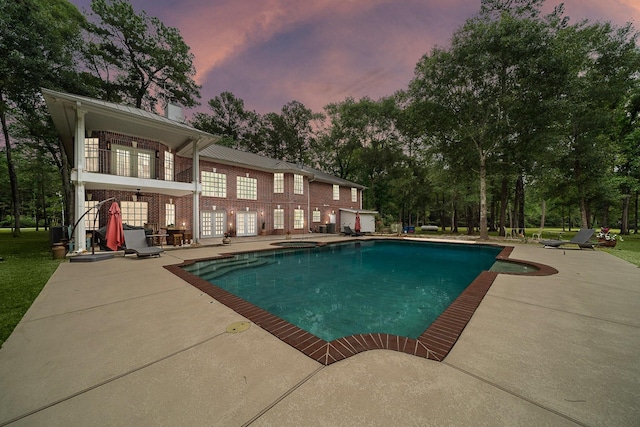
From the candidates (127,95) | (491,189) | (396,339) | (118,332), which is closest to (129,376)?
(118,332)

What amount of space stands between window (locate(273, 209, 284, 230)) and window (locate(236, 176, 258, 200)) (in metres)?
2.14

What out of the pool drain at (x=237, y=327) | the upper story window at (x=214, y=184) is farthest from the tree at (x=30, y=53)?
the pool drain at (x=237, y=327)

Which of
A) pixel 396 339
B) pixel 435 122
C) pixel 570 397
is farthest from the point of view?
pixel 435 122

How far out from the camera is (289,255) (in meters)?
10.3

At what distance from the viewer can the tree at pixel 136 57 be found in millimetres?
16641

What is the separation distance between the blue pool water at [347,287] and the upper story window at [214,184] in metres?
7.61

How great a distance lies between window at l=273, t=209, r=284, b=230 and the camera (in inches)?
735

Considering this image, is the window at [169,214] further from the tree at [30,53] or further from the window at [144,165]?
the tree at [30,53]

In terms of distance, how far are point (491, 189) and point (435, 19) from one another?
18101 millimetres

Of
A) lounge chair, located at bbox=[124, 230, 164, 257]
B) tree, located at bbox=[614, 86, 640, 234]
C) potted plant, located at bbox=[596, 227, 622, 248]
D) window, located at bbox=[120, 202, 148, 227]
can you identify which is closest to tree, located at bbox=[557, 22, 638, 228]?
tree, located at bbox=[614, 86, 640, 234]

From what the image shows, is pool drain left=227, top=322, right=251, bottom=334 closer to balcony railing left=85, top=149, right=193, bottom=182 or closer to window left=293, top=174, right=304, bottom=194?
Result: balcony railing left=85, top=149, right=193, bottom=182

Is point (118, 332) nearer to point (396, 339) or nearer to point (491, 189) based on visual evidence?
point (396, 339)

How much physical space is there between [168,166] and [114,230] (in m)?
5.96

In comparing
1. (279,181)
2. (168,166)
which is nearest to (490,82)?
(279,181)
